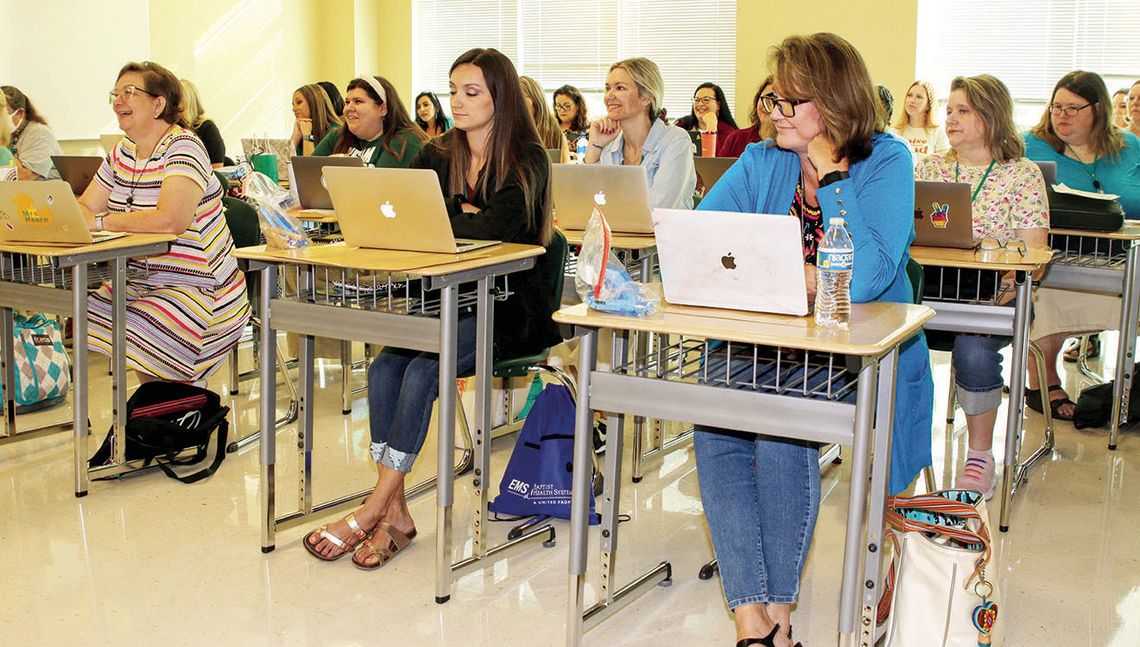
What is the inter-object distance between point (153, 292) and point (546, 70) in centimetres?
579

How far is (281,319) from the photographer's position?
2.52 metres

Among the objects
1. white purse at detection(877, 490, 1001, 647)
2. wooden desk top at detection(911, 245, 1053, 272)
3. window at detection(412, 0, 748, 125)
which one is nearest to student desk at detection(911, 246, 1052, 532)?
wooden desk top at detection(911, 245, 1053, 272)

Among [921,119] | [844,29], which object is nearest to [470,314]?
[921,119]

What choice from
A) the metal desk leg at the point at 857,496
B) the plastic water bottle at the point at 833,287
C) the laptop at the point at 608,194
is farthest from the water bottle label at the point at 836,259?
the laptop at the point at 608,194

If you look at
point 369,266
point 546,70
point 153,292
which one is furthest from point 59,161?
point 546,70

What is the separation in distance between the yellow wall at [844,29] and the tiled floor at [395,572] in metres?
4.33

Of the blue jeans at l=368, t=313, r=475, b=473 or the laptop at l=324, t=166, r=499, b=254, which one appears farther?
the blue jeans at l=368, t=313, r=475, b=473

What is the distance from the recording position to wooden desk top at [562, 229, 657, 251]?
10.2 ft

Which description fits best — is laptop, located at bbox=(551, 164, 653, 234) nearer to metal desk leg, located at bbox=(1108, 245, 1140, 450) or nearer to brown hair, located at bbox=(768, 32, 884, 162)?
brown hair, located at bbox=(768, 32, 884, 162)

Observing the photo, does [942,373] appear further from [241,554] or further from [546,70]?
[546,70]

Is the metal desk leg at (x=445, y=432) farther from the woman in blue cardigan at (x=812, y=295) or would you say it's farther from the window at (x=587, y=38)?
the window at (x=587, y=38)

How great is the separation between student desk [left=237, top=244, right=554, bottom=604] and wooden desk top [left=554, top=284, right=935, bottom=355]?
0.47m

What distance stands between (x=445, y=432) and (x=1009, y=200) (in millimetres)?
1853

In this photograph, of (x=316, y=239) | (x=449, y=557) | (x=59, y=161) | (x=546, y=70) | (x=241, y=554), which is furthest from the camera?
(x=546, y=70)
